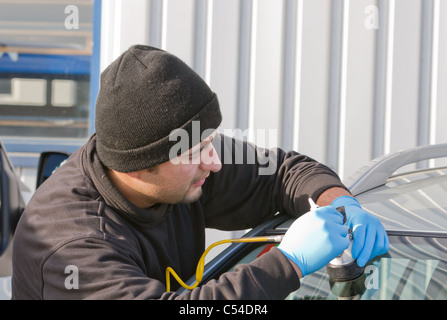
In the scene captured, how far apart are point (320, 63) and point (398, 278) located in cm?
261

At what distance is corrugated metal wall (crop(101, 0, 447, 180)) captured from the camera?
371cm

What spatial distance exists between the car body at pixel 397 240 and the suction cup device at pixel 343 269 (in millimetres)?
13

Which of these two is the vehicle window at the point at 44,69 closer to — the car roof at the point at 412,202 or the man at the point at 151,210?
the man at the point at 151,210

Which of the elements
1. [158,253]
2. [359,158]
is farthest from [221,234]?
[158,253]

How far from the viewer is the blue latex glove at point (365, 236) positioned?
4.48ft

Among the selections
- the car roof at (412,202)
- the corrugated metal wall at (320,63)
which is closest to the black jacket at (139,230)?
the car roof at (412,202)

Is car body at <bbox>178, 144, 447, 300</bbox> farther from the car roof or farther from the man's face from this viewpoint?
the man's face

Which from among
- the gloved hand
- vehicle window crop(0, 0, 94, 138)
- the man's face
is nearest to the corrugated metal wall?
vehicle window crop(0, 0, 94, 138)

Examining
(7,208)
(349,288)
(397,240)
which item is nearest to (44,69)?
(7,208)

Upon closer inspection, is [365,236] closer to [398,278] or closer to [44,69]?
[398,278]

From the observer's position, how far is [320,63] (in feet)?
12.2

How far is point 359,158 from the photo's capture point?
12.3 feet

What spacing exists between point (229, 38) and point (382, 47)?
0.96m
